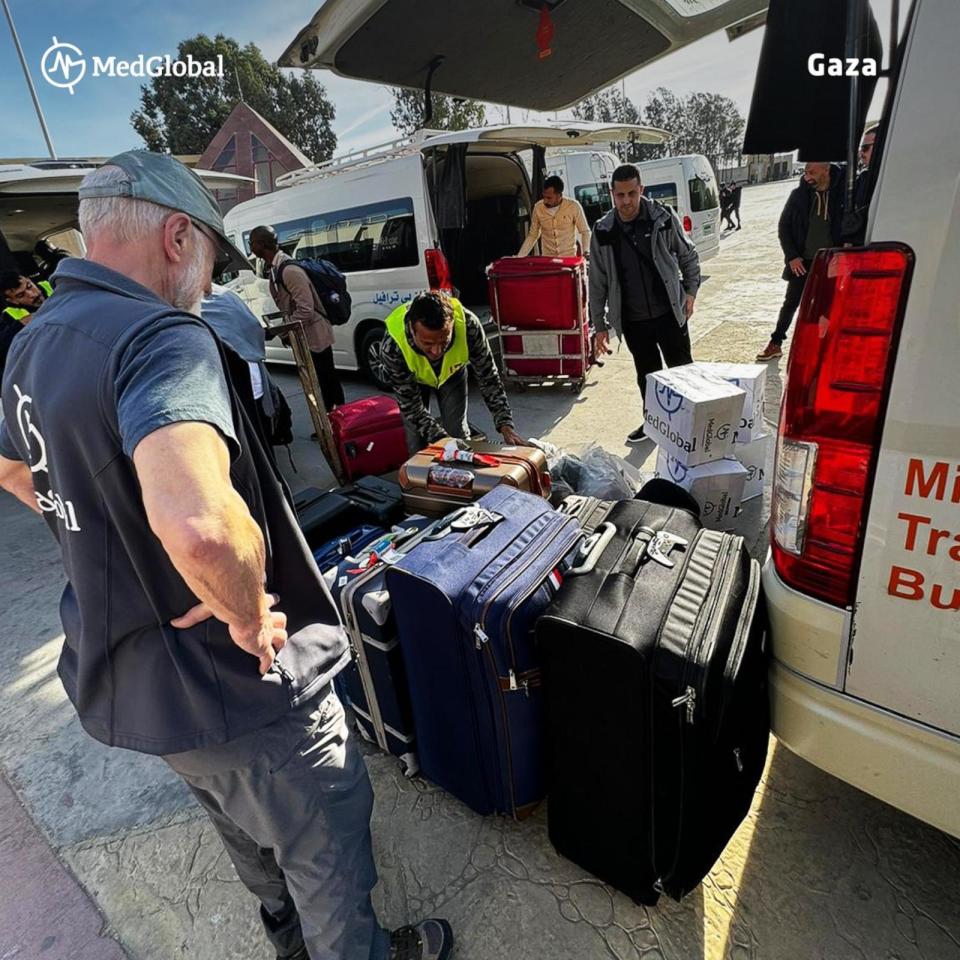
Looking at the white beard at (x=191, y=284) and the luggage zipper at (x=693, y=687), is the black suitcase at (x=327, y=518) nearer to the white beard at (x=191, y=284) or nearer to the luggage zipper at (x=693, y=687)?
the white beard at (x=191, y=284)

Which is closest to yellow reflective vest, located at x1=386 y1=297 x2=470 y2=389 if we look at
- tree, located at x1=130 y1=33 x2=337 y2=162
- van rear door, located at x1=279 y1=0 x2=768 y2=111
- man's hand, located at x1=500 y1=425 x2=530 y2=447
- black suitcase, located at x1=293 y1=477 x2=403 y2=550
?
man's hand, located at x1=500 y1=425 x2=530 y2=447

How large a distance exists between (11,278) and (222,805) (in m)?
5.13

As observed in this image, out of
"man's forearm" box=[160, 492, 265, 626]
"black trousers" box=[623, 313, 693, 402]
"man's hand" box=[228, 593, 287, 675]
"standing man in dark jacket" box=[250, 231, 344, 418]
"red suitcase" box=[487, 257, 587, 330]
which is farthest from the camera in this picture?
"red suitcase" box=[487, 257, 587, 330]

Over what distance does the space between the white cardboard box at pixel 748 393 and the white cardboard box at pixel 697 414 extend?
89 mm

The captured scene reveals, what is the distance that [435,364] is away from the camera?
326 centimetres

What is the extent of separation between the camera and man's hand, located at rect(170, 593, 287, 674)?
995mm

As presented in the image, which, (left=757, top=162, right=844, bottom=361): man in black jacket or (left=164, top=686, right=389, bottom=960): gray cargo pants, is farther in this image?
(left=757, top=162, right=844, bottom=361): man in black jacket

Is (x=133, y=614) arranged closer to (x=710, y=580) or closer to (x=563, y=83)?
(x=710, y=580)

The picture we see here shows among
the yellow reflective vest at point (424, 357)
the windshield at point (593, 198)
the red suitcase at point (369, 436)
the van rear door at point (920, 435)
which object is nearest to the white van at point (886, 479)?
the van rear door at point (920, 435)

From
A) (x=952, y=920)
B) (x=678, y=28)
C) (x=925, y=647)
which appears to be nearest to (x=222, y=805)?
(x=925, y=647)

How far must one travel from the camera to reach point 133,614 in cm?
104

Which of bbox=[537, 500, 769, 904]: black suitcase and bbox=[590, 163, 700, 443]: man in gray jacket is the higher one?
bbox=[590, 163, 700, 443]: man in gray jacket

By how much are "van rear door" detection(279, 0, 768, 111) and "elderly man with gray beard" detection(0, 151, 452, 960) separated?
1054 millimetres

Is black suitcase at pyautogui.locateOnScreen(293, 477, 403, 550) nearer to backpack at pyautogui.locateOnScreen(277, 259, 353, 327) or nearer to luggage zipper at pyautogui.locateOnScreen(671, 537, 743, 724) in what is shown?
luggage zipper at pyautogui.locateOnScreen(671, 537, 743, 724)
